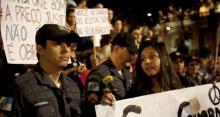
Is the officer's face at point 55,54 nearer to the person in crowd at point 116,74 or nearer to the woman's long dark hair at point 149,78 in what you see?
the person in crowd at point 116,74

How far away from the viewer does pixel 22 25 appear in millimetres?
5152

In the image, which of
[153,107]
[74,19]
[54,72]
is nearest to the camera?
[54,72]

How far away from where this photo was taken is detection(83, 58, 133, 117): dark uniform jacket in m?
4.11

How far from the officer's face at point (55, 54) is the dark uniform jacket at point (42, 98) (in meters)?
0.11

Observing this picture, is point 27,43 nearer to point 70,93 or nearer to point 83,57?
point 70,93

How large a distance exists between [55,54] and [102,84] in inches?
33.7

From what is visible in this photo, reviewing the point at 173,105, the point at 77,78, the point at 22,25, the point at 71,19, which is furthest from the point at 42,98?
the point at 71,19

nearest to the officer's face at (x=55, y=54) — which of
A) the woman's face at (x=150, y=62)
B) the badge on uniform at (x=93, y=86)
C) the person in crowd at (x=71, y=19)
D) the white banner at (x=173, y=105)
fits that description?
the white banner at (x=173, y=105)

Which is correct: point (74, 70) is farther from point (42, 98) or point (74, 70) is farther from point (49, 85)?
point (42, 98)

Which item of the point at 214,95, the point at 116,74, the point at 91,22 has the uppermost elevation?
the point at 91,22

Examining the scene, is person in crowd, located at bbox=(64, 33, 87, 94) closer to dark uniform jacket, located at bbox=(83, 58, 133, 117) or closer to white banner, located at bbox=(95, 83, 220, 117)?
dark uniform jacket, located at bbox=(83, 58, 133, 117)

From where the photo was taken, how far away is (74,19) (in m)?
7.09

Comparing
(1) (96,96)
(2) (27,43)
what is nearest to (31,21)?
(2) (27,43)

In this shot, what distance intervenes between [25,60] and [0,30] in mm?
433
